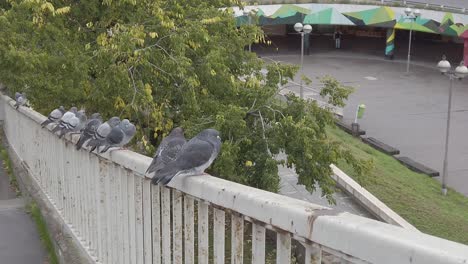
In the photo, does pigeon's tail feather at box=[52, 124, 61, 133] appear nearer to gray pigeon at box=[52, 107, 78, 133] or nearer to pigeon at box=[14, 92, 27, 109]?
gray pigeon at box=[52, 107, 78, 133]

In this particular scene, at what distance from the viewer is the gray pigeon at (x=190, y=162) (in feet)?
10.2

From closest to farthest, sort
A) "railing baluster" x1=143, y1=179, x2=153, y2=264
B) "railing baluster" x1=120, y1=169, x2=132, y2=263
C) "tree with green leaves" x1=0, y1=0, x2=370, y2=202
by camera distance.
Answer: "railing baluster" x1=143, y1=179, x2=153, y2=264 < "railing baluster" x1=120, y1=169, x2=132, y2=263 < "tree with green leaves" x1=0, y1=0, x2=370, y2=202

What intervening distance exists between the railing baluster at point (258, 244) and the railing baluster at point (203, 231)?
0.45 m

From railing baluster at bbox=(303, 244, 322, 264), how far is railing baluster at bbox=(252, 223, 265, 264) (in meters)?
0.32

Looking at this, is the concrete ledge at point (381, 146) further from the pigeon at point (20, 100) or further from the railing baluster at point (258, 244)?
the railing baluster at point (258, 244)

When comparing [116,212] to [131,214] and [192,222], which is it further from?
[192,222]

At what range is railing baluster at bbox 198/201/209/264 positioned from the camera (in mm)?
3004

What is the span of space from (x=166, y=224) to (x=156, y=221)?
0.13 metres

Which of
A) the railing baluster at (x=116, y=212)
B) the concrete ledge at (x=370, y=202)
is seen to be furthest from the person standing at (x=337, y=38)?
the railing baluster at (x=116, y=212)

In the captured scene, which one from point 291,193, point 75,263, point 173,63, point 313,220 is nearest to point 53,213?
point 75,263

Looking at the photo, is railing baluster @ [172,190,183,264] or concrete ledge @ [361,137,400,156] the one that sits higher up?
railing baluster @ [172,190,183,264]

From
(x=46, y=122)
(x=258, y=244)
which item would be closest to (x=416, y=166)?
(x=46, y=122)

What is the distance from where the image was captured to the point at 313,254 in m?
2.23

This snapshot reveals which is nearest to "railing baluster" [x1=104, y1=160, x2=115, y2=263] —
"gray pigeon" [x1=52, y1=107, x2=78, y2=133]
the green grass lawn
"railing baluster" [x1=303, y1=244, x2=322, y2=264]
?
Result: "gray pigeon" [x1=52, y1=107, x2=78, y2=133]
